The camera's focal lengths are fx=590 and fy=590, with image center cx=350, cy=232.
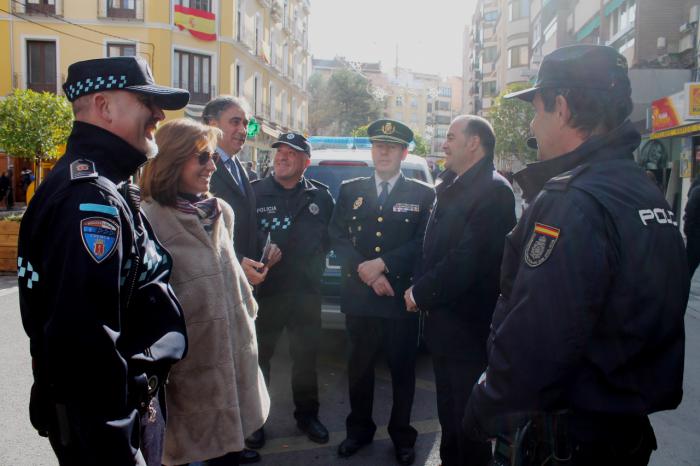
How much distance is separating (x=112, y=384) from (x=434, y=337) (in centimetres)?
210

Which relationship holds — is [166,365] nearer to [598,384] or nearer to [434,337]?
[598,384]

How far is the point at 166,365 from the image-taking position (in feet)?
6.70

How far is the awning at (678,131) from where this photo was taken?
43.7 ft

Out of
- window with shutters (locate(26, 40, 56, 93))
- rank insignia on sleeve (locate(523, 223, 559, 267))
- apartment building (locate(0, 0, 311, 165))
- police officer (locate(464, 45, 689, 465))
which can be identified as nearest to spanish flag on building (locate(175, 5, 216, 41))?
apartment building (locate(0, 0, 311, 165))

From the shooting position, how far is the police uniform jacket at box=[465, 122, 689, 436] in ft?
5.77

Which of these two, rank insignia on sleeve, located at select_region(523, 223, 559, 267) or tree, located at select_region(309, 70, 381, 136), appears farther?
Answer: tree, located at select_region(309, 70, 381, 136)

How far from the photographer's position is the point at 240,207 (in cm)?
388

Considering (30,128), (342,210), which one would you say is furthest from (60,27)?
(342,210)

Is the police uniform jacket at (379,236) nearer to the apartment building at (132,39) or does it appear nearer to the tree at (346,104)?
the apartment building at (132,39)

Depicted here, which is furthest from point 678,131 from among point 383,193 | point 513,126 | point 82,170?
point 513,126

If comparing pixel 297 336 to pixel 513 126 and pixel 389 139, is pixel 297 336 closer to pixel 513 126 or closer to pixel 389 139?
pixel 389 139

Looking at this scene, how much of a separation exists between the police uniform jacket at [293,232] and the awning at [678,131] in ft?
39.6

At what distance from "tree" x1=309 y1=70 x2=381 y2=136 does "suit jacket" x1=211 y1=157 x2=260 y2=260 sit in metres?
48.7

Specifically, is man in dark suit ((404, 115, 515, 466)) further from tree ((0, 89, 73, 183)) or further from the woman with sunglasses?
tree ((0, 89, 73, 183))
